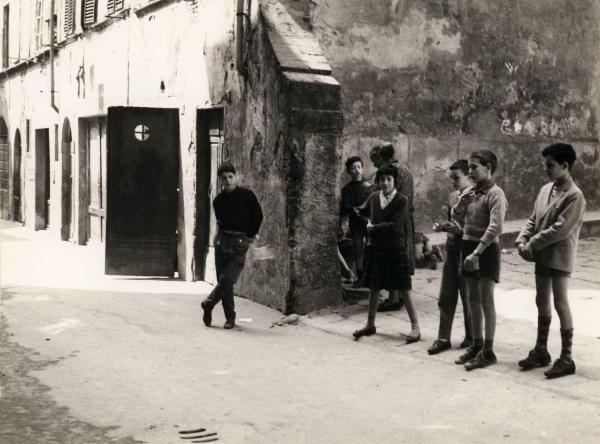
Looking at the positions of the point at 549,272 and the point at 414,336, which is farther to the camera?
the point at 414,336

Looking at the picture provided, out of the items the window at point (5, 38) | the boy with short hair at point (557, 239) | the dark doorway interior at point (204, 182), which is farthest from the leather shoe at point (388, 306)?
the window at point (5, 38)

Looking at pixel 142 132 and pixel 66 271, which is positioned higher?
pixel 142 132

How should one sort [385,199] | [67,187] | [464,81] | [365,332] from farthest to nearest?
[67,187]
[464,81]
[365,332]
[385,199]

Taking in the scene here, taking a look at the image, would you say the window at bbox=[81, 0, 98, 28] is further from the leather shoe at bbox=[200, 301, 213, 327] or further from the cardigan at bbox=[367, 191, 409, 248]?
the cardigan at bbox=[367, 191, 409, 248]

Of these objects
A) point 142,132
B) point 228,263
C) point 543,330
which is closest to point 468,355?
point 543,330

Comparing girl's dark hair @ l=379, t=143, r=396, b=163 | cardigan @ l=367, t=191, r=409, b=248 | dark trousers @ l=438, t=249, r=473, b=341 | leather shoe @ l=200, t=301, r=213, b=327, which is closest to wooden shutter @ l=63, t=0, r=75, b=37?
leather shoe @ l=200, t=301, r=213, b=327

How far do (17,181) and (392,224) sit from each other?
54.8 ft

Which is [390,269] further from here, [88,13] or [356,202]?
[88,13]

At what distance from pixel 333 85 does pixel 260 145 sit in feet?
3.62

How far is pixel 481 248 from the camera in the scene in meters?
6.29

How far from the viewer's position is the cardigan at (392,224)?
7.33 metres

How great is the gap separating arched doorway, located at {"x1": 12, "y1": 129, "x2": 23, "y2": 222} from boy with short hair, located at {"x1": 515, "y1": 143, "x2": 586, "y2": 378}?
17813 millimetres

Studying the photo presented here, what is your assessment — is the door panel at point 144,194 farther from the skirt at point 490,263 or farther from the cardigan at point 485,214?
the skirt at point 490,263

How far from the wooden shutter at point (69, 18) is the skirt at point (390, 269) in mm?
11317
